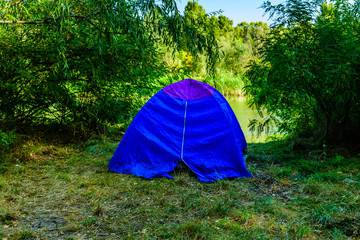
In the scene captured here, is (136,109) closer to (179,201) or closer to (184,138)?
(184,138)

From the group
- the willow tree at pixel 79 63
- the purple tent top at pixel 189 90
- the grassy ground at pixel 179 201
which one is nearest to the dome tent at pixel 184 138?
the purple tent top at pixel 189 90

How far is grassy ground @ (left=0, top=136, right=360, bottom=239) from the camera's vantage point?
2.47 metres

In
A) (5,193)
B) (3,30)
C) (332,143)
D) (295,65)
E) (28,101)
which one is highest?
(3,30)

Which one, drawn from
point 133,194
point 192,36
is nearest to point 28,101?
point 133,194

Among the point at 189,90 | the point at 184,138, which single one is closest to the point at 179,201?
the point at 184,138

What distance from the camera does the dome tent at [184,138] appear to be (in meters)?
4.00

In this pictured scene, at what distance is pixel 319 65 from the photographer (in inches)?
169

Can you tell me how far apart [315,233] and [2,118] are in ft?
16.1

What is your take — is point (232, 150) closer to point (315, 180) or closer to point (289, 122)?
point (315, 180)

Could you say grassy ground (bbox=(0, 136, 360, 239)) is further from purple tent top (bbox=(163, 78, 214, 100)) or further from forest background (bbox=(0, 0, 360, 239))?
purple tent top (bbox=(163, 78, 214, 100))

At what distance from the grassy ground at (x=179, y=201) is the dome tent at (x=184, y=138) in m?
0.21

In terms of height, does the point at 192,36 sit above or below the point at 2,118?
above

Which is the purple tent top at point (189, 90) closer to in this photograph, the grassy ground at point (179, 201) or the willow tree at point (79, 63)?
the willow tree at point (79, 63)

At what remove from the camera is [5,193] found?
3.26m
